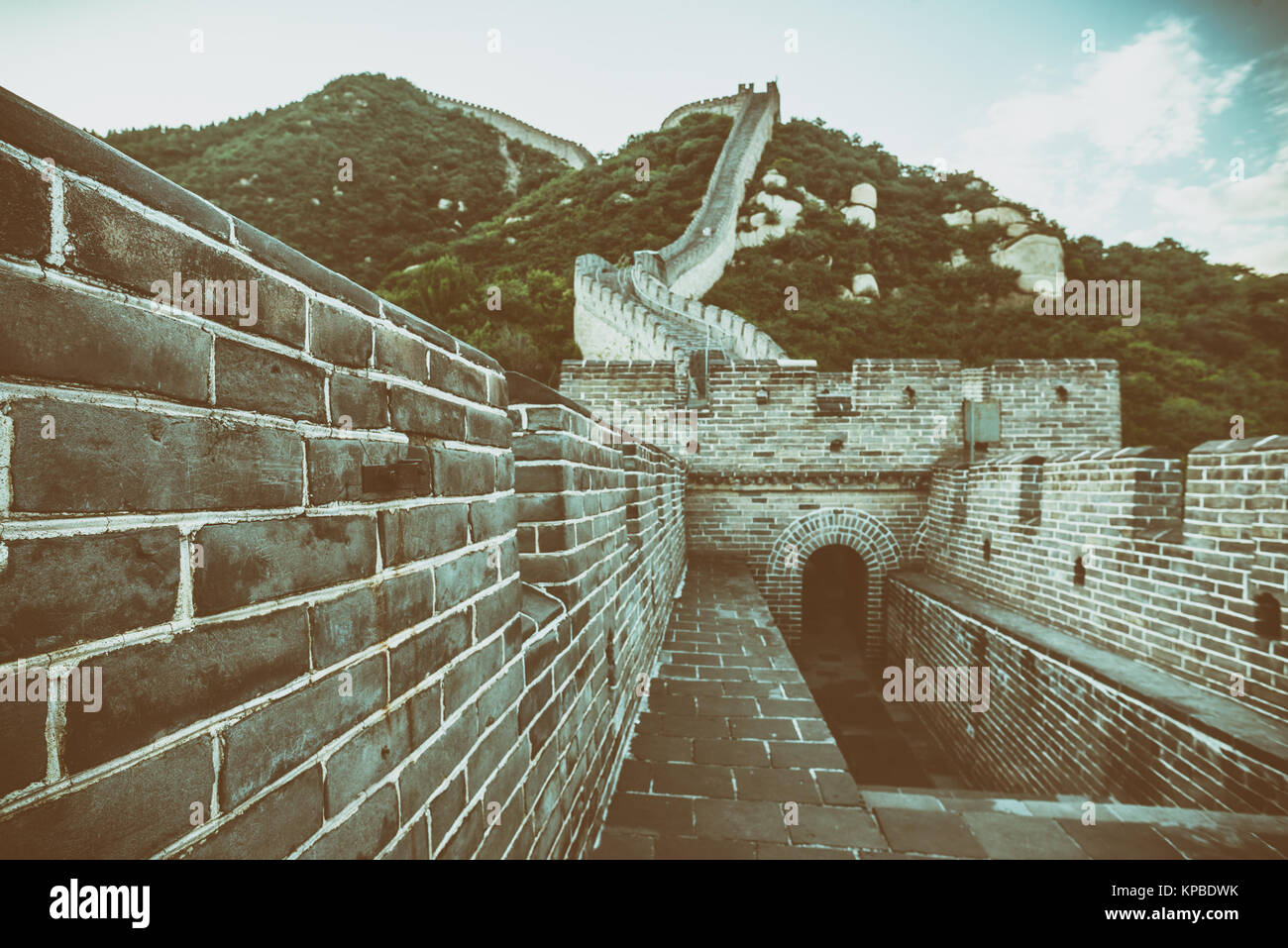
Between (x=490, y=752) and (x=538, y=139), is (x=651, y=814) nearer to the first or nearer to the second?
(x=490, y=752)

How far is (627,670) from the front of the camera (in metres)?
2.78

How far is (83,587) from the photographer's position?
0.47m

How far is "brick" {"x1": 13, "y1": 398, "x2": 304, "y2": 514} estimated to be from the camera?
17.1 inches

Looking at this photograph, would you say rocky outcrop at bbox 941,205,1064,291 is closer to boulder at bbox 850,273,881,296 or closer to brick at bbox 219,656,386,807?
boulder at bbox 850,273,881,296

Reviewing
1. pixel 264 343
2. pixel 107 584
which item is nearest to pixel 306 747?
pixel 107 584

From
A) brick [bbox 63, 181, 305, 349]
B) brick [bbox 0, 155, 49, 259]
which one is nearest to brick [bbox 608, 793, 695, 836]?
brick [bbox 63, 181, 305, 349]

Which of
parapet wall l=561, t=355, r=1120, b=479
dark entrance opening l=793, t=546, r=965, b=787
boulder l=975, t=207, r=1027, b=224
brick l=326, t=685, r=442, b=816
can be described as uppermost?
boulder l=975, t=207, r=1027, b=224

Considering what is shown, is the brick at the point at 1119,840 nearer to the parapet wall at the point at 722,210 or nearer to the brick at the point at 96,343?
the brick at the point at 96,343

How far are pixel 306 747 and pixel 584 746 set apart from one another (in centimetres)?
139

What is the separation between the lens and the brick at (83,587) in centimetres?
42

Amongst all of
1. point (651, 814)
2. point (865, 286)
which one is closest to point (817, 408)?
point (651, 814)

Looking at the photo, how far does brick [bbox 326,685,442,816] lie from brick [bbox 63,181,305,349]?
58 centimetres

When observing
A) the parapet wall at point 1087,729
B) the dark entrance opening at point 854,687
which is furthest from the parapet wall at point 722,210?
the parapet wall at point 1087,729
